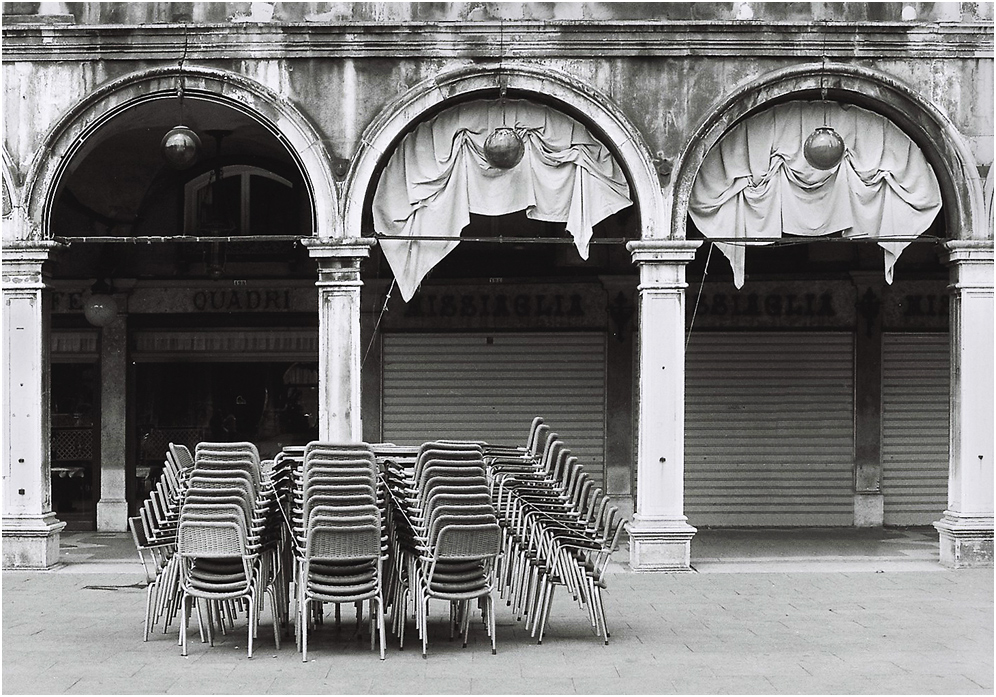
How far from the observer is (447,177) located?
43.9ft

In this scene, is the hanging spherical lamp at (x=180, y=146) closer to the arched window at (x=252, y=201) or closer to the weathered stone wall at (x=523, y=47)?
the weathered stone wall at (x=523, y=47)

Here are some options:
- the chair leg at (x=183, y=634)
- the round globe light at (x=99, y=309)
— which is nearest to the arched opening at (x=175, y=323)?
the round globe light at (x=99, y=309)

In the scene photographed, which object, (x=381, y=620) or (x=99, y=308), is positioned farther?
(x=99, y=308)

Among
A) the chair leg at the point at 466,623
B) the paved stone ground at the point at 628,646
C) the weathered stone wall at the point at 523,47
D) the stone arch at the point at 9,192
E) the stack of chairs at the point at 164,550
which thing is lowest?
the paved stone ground at the point at 628,646

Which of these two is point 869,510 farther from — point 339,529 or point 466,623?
point 339,529

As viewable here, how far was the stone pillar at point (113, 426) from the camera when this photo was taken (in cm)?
1655

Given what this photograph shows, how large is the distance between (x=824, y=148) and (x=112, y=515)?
9986 millimetres

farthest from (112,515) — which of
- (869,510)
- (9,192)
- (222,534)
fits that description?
(869,510)

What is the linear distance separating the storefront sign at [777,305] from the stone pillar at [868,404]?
197 mm

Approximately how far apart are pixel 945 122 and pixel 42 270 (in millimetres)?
9623

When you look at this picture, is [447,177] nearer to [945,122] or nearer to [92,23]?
[92,23]

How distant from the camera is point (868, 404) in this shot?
16.5m

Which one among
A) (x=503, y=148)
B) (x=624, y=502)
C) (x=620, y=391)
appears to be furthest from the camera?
(x=620, y=391)

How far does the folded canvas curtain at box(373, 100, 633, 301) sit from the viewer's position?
1336 centimetres
